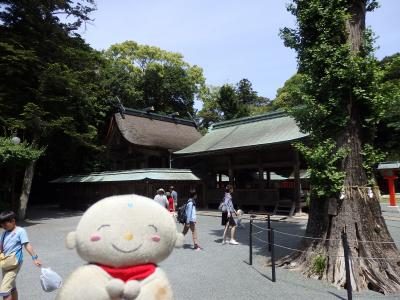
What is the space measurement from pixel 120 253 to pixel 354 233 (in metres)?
5.72

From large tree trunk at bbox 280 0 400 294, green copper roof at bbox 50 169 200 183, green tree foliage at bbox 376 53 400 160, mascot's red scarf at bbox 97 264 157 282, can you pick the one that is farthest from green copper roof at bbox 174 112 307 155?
mascot's red scarf at bbox 97 264 157 282

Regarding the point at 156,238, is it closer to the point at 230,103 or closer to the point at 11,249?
the point at 11,249

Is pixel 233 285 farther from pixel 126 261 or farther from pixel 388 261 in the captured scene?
pixel 126 261

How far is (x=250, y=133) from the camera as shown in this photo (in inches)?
877

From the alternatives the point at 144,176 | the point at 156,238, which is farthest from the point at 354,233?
the point at 144,176

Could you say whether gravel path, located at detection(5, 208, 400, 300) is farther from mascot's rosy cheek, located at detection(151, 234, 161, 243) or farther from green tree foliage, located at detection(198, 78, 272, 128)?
green tree foliage, located at detection(198, 78, 272, 128)

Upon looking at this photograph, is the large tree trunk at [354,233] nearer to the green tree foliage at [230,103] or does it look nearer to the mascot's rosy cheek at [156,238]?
the mascot's rosy cheek at [156,238]

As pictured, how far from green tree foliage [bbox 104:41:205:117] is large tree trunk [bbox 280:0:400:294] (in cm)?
3068

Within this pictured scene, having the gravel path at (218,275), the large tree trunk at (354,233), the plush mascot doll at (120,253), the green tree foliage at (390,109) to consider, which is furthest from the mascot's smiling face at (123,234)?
the green tree foliage at (390,109)

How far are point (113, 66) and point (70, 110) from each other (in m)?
17.9

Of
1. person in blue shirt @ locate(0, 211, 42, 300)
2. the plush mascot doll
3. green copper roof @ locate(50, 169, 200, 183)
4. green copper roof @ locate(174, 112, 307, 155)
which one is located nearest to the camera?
the plush mascot doll

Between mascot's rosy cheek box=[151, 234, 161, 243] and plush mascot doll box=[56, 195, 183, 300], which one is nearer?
plush mascot doll box=[56, 195, 183, 300]

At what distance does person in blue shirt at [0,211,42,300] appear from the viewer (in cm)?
517

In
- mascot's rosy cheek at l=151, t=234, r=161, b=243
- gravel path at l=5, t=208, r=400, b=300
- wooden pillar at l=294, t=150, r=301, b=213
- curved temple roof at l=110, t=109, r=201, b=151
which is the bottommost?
gravel path at l=5, t=208, r=400, b=300
